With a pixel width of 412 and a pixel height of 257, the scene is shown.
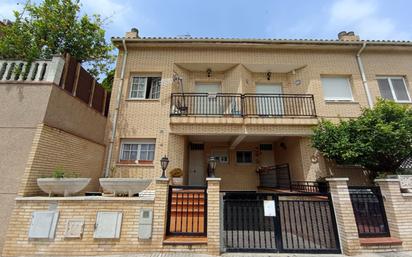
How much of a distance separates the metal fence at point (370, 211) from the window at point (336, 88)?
493cm

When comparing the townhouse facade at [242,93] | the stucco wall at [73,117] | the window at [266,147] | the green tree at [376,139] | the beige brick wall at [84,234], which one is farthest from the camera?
the window at [266,147]

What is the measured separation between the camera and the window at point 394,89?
823 cm

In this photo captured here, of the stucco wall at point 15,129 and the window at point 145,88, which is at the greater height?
the window at point 145,88

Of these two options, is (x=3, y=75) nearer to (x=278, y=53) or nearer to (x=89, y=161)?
(x=89, y=161)

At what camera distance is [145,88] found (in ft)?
27.5

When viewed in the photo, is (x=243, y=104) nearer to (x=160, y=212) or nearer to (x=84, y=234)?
(x=160, y=212)

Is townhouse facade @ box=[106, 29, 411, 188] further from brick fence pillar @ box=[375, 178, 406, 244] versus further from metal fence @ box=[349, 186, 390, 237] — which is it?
brick fence pillar @ box=[375, 178, 406, 244]

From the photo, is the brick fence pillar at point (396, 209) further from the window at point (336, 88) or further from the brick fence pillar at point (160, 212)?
the brick fence pillar at point (160, 212)

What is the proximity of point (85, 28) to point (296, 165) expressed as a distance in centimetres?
1040

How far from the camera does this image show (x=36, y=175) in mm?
4422

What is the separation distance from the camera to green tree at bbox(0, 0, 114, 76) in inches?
244

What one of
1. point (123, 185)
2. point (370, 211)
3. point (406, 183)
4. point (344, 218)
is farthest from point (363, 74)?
point (123, 185)

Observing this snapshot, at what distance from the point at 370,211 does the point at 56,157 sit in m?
8.42

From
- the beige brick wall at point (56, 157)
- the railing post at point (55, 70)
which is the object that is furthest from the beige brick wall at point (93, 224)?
the railing post at point (55, 70)
